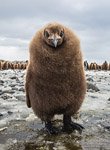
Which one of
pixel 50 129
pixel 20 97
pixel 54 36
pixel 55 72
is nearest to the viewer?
pixel 54 36

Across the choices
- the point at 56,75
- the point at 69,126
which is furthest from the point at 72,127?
the point at 56,75

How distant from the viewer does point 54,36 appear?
549cm

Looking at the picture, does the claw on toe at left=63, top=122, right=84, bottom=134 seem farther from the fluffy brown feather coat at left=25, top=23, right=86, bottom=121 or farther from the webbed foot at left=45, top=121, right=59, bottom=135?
the fluffy brown feather coat at left=25, top=23, right=86, bottom=121

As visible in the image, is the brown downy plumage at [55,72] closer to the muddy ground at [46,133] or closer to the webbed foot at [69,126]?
the webbed foot at [69,126]

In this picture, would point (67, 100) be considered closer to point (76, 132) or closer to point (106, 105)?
point (76, 132)

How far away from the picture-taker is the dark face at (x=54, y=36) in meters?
5.46

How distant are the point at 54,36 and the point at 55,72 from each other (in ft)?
1.72

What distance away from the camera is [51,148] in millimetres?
5234

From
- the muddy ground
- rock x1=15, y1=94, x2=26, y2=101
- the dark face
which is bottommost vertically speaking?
the muddy ground

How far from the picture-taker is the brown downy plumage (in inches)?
223

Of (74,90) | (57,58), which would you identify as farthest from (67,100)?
(57,58)

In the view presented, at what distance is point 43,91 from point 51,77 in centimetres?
24

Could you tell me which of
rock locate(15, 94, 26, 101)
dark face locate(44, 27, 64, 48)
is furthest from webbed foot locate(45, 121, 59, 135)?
rock locate(15, 94, 26, 101)

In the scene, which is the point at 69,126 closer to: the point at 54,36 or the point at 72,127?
the point at 72,127
